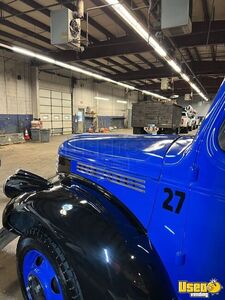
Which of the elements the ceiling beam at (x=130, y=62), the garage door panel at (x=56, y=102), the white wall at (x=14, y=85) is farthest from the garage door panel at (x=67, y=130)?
the ceiling beam at (x=130, y=62)

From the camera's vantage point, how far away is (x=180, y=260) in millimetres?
1249

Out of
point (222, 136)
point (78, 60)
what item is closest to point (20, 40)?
point (78, 60)

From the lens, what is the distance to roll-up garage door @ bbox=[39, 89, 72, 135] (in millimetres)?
16859

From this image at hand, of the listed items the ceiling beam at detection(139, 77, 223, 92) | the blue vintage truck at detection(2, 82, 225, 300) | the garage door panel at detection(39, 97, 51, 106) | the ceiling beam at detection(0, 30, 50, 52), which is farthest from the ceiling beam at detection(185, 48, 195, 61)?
the blue vintage truck at detection(2, 82, 225, 300)

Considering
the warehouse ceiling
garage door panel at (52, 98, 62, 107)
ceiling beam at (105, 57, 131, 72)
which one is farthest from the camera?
garage door panel at (52, 98, 62, 107)

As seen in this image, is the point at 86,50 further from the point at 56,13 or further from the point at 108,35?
the point at 56,13

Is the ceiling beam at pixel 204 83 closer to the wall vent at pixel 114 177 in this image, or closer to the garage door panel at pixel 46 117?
the garage door panel at pixel 46 117

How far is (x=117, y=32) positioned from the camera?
10.5 metres

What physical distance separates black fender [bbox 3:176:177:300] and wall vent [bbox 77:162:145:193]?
114 millimetres

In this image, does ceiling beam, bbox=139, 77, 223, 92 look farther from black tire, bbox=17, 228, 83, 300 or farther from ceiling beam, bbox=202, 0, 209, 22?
black tire, bbox=17, 228, 83, 300

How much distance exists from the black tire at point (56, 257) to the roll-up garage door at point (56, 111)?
51.4 ft

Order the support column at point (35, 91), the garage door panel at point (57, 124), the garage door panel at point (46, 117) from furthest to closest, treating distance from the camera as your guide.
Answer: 1. the garage door panel at point (57, 124)
2. the garage door panel at point (46, 117)
3. the support column at point (35, 91)

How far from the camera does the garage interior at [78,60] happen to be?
261 inches

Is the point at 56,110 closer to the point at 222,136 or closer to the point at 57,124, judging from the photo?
the point at 57,124
